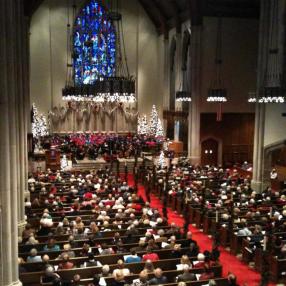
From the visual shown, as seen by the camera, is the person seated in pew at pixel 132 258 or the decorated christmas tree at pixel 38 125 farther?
the decorated christmas tree at pixel 38 125

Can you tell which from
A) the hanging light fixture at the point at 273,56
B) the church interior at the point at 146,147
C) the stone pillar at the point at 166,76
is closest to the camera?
the church interior at the point at 146,147

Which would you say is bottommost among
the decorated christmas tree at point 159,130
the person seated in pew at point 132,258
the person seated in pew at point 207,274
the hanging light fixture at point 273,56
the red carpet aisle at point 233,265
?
the red carpet aisle at point 233,265

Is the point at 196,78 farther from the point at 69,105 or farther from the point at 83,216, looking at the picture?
the point at 83,216

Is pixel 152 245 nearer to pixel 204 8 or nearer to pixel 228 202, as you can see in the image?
pixel 228 202

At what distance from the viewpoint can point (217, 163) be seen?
105ft

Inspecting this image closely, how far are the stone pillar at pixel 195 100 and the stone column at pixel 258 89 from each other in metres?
7.50

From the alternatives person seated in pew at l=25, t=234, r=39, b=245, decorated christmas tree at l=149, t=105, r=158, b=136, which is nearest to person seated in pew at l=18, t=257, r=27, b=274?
person seated in pew at l=25, t=234, r=39, b=245

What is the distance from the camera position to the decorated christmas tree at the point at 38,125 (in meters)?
35.8

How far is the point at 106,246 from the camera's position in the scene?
12297mm

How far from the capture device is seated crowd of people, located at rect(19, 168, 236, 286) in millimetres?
10422

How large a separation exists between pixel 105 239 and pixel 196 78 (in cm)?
1905

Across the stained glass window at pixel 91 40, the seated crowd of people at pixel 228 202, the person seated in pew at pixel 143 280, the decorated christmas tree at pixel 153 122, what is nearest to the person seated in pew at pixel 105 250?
the person seated in pew at pixel 143 280

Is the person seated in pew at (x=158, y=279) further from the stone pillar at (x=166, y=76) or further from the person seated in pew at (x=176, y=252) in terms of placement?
the stone pillar at (x=166, y=76)

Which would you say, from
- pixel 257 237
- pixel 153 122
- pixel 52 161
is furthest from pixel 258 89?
pixel 153 122
